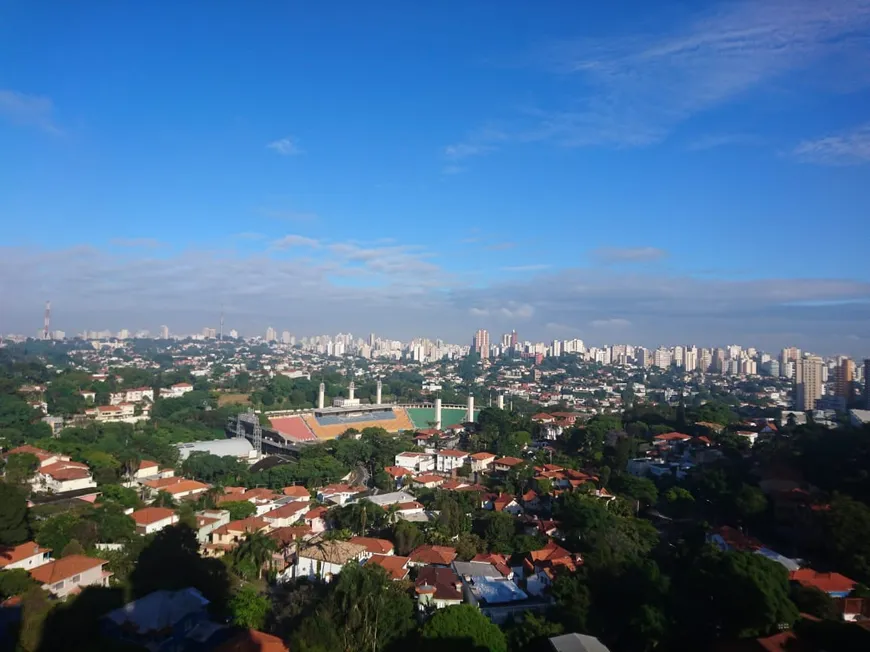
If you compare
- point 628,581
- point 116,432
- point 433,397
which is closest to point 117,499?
point 116,432

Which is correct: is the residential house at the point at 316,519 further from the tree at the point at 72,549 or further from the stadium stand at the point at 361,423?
the stadium stand at the point at 361,423

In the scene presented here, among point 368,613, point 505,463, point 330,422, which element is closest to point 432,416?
point 330,422

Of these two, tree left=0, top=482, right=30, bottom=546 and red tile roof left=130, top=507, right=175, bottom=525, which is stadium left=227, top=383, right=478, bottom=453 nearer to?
red tile roof left=130, top=507, right=175, bottom=525

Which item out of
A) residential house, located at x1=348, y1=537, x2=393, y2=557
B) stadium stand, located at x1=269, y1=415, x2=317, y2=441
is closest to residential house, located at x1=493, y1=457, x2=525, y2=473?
residential house, located at x1=348, y1=537, x2=393, y2=557

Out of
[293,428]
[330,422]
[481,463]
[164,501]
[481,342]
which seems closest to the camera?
[164,501]

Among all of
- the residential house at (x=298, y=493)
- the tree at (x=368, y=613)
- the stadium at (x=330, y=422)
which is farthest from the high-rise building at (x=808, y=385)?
the tree at (x=368, y=613)

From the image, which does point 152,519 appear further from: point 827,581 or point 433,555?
point 827,581

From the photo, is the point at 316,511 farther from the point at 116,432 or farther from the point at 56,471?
the point at 116,432
